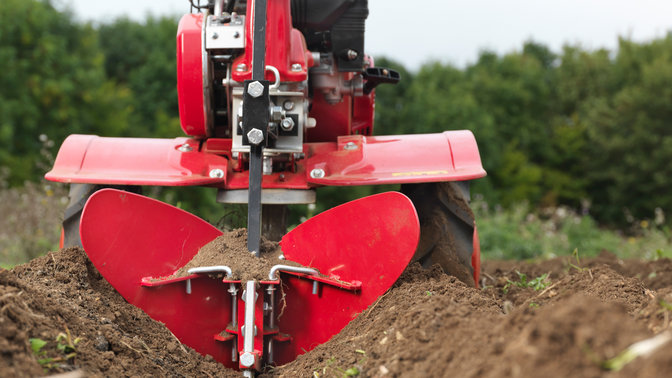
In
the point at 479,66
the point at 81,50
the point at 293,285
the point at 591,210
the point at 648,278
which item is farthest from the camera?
the point at 479,66

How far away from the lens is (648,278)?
5.90 metres

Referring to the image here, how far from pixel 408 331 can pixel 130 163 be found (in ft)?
6.80

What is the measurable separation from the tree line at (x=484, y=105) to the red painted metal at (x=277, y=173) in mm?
20983

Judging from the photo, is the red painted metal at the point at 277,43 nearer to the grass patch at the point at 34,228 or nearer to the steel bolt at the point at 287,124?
the steel bolt at the point at 287,124

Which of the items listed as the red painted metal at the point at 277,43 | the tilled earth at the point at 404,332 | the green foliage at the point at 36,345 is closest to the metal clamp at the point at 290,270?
the tilled earth at the point at 404,332

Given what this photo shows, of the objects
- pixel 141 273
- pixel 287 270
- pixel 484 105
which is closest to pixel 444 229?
pixel 287 270

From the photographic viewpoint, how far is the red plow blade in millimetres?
3646

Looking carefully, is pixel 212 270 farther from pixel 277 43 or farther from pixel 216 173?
pixel 277 43

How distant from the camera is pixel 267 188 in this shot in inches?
165

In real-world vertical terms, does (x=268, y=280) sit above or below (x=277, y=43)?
below

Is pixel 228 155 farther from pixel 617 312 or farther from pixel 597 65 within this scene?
pixel 597 65

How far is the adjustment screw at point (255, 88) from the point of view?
12.4 ft

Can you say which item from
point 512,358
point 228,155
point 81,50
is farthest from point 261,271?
point 81,50

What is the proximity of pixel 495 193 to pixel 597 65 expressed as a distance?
339 inches
